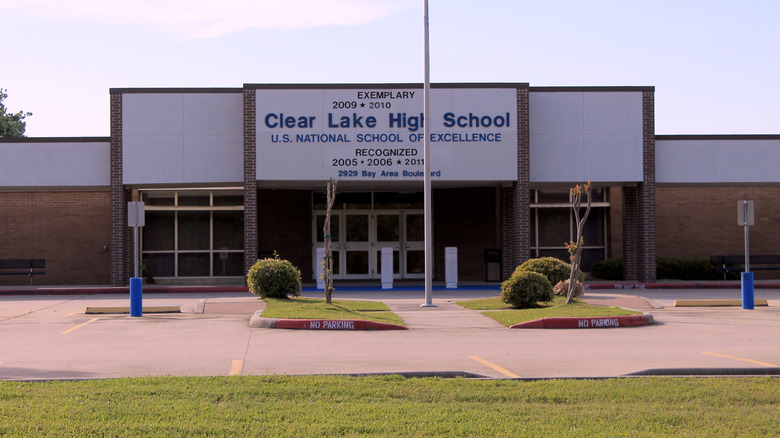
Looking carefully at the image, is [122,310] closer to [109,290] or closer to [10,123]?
[109,290]

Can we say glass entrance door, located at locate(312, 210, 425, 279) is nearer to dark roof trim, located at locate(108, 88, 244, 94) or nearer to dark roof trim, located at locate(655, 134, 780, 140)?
dark roof trim, located at locate(108, 88, 244, 94)

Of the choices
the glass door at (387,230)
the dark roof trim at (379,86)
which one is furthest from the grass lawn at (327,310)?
the glass door at (387,230)

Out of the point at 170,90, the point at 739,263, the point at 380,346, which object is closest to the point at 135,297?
the point at 380,346

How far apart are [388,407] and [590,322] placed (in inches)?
365

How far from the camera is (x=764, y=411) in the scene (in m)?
6.89

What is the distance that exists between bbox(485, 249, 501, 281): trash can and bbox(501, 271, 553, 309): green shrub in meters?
9.51

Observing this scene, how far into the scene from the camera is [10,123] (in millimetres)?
47438

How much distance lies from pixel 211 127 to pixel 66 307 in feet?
25.6

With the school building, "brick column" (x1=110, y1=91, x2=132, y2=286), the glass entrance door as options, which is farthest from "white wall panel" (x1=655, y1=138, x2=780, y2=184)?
"brick column" (x1=110, y1=91, x2=132, y2=286)

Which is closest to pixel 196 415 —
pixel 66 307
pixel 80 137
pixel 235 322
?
pixel 235 322

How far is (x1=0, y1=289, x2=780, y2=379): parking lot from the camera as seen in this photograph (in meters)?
9.74

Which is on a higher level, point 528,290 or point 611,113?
point 611,113

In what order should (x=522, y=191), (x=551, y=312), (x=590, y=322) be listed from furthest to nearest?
1. (x=522, y=191)
2. (x=551, y=312)
3. (x=590, y=322)

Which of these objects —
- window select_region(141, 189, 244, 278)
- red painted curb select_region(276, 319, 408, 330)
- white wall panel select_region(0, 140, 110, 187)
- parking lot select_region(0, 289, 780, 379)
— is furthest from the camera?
window select_region(141, 189, 244, 278)
